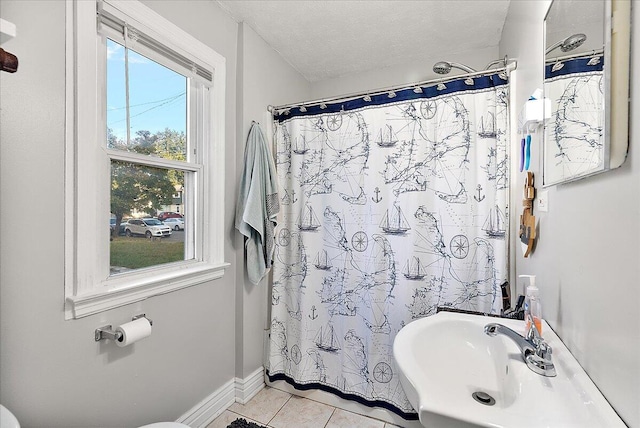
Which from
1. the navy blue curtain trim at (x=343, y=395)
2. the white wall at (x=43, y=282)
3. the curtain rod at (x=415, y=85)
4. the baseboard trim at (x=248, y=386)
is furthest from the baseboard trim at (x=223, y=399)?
the curtain rod at (x=415, y=85)

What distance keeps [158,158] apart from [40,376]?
101 centimetres

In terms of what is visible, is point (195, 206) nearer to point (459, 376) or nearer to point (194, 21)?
point (194, 21)

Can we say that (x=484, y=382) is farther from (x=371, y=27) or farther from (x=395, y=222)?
(x=371, y=27)

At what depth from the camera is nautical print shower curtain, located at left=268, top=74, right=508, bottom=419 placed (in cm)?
163

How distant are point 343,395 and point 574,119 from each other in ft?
6.30

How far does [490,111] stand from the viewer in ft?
5.25

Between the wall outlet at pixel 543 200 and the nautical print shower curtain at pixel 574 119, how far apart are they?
0.07m

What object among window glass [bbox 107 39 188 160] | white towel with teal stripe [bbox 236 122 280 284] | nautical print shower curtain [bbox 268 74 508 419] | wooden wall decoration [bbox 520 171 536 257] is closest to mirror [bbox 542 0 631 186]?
wooden wall decoration [bbox 520 171 536 257]

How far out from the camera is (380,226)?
6.07ft

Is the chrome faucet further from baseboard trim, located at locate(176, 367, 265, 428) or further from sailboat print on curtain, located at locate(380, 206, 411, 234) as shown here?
baseboard trim, located at locate(176, 367, 265, 428)

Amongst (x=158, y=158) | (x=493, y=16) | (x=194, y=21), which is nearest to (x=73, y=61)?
(x=158, y=158)

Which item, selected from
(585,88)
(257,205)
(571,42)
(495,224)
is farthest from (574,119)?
(257,205)

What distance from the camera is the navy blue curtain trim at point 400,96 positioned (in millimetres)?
1621

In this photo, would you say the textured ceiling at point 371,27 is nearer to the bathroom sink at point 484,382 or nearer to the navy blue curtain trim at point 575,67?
the navy blue curtain trim at point 575,67
